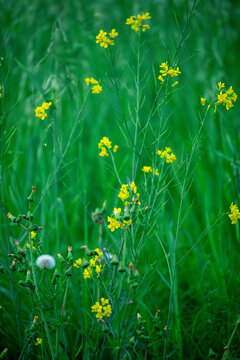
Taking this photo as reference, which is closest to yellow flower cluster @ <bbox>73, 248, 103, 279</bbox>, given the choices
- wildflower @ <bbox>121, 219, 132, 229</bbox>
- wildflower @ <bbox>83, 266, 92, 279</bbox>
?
wildflower @ <bbox>83, 266, 92, 279</bbox>

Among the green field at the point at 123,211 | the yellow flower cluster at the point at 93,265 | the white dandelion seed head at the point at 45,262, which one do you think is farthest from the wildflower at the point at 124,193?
the white dandelion seed head at the point at 45,262

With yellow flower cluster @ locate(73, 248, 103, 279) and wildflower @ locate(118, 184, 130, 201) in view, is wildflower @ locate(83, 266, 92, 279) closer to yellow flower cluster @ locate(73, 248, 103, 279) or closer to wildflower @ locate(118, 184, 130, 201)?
yellow flower cluster @ locate(73, 248, 103, 279)

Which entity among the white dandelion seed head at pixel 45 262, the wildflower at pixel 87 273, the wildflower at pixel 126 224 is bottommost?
the wildflower at pixel 87 273

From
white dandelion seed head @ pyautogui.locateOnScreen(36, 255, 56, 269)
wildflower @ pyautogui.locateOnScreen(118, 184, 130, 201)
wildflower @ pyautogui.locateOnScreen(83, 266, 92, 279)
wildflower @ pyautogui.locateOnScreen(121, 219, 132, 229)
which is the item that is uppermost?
wildflower @ pyautogui.locateOnScreen(118, 184, 130, 201)

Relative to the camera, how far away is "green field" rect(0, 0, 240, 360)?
1229 millimetres

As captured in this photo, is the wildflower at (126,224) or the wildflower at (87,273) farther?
the wildflower at (87,273)

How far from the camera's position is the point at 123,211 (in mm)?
1303

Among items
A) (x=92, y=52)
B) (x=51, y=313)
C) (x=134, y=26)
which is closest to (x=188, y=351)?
(x=51, y=313)

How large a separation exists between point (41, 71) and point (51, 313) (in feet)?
7.04

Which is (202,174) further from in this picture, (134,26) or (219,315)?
(134,26)

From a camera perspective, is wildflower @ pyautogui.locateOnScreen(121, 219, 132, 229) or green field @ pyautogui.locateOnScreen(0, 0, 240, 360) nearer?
wildflower @ pyautogui.locateOnScreen(121, 219, 132, 229)

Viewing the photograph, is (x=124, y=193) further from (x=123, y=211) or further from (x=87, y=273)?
(x=87, y=273)

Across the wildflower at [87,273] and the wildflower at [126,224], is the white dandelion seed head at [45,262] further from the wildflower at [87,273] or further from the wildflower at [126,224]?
the wildflower at [126,224]

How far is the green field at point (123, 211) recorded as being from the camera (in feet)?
4.03
